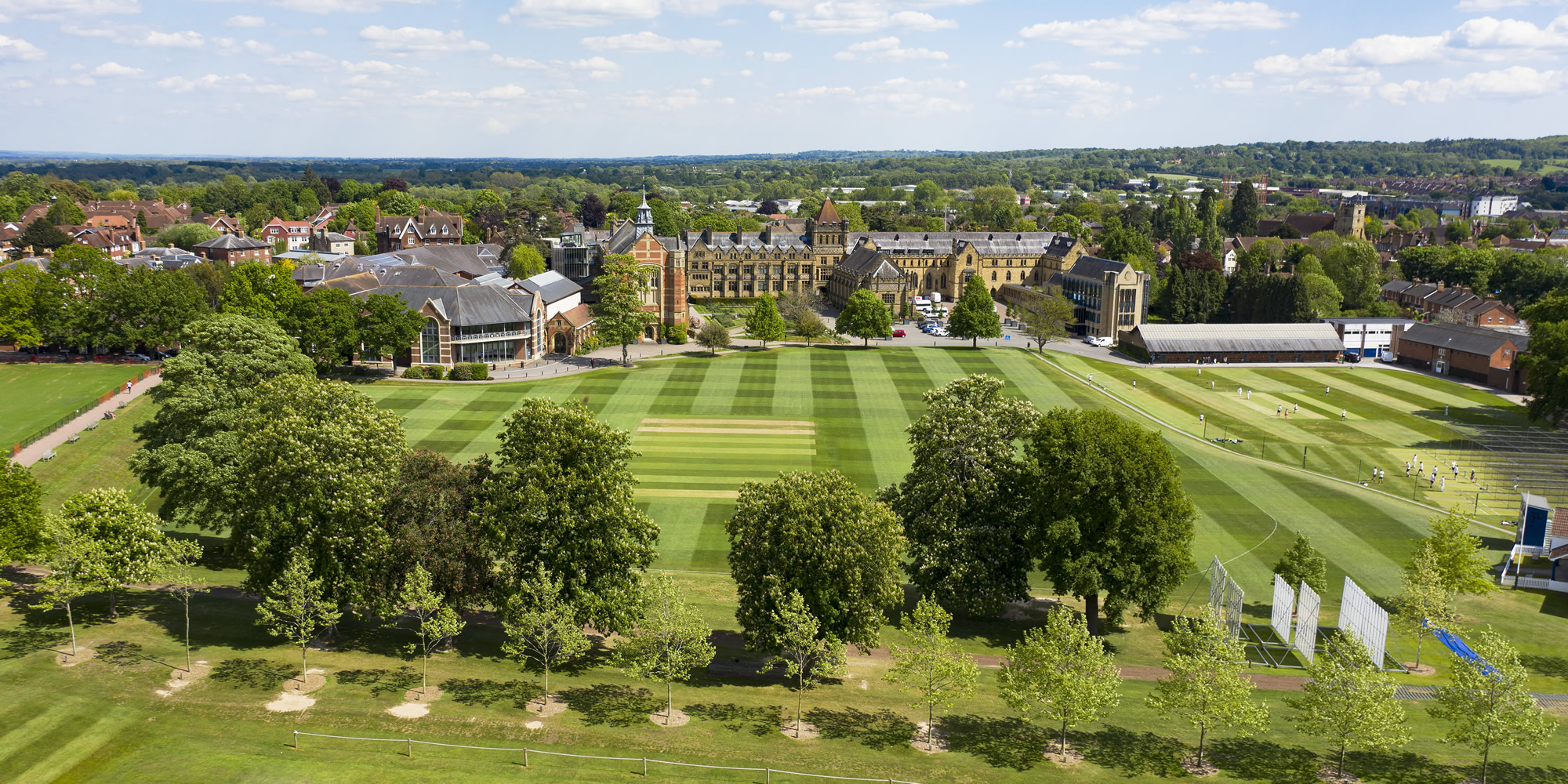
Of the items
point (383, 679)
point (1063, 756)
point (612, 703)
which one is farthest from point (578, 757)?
point (1063, 756)

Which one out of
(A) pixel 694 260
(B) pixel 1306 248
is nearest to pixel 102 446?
(A) pixel 694 260

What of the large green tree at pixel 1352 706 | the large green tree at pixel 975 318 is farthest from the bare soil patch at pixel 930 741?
the large green tree at pixel 975 318

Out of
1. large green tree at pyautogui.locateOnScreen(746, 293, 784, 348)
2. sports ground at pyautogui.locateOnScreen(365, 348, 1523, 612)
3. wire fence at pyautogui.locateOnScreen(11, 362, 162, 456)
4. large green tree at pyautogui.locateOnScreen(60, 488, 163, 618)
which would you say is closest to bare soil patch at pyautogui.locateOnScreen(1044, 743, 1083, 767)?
sports ground at pyautogui.locateOnScreen(365, 348, 1523, 612)

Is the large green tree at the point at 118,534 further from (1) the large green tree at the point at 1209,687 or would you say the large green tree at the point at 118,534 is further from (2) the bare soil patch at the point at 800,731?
(1) the large green tree at the point at 1209,687

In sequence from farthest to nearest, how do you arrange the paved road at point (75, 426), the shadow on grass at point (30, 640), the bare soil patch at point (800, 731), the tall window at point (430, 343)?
the tall window at point (430, 343)
the paved road at point (75, 426)
the shadow on grass at point (30, 640)
the bare soil patch at point (800, 731)

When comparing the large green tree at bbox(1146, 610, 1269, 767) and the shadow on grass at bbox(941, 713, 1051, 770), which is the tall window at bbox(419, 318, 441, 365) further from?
the large green tree at bbox(1146, 610, 1269, 767)

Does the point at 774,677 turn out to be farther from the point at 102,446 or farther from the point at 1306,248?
the point at 1306,248

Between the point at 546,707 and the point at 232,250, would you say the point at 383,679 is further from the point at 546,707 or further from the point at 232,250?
the point at 232,250
